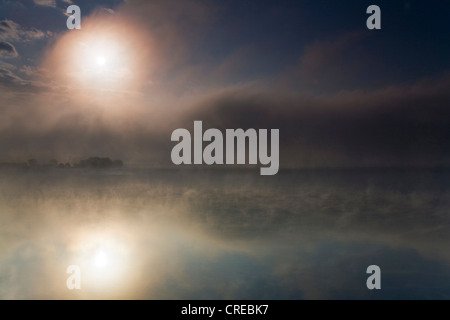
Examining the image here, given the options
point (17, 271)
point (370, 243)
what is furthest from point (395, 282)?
point (17, 271)

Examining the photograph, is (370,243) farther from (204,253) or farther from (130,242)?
(130,242)

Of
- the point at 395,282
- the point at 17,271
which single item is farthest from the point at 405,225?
the point at 17,271

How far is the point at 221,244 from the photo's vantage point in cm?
811

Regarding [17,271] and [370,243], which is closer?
[17,271]

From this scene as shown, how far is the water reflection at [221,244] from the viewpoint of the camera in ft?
20.8

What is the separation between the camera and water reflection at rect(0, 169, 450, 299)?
6.34 meters

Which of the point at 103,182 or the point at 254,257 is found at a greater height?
the point at 103,182

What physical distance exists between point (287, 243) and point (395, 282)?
9.09 feet

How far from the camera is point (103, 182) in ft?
36.6

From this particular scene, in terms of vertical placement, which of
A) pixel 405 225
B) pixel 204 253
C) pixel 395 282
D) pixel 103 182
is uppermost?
pixel 103 182

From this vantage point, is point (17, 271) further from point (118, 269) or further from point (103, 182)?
point (103, 182)
